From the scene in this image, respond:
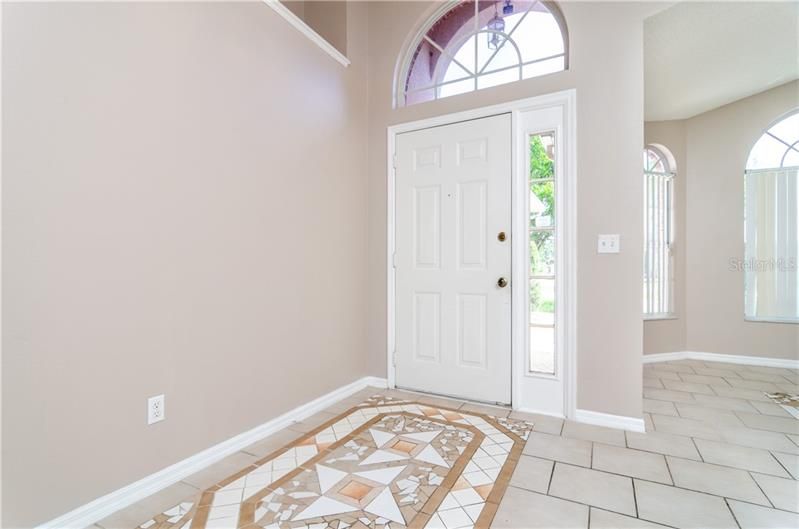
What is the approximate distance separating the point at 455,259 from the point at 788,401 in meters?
2.67

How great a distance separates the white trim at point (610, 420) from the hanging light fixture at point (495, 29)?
2.68m

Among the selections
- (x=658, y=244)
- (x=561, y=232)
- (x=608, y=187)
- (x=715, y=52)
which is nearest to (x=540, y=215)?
(x=561, y=232)

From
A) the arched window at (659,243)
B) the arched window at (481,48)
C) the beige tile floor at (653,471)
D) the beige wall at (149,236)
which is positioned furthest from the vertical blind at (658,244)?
the beige wall at (149,236)

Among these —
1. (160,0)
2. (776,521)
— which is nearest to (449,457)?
(776,521)

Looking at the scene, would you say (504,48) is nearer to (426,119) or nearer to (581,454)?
(426,119)

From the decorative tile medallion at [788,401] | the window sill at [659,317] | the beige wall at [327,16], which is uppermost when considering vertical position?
the beige wall at [327,16]

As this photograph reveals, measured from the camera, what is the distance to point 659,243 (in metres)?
4.03

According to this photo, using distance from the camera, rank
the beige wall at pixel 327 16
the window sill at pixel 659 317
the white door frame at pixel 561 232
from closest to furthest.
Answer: the white door frame at pixel 561 232 < the beige wall at pixel 327 16 < the window sill at pixel 659 317

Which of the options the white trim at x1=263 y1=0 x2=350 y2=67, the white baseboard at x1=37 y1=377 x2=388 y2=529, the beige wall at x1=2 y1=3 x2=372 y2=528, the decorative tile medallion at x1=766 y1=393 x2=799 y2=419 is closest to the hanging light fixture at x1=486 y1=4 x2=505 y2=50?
the white trim at x1=263 y1=0 x2=350 y2=67

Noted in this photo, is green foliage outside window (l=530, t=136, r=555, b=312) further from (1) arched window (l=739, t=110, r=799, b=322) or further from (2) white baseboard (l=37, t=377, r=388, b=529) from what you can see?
(1) arched window (l=739, t=110, r=799, b=322)

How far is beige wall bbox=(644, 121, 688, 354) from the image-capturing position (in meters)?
3.98

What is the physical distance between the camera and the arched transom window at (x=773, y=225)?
362cm

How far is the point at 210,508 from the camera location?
1547mm

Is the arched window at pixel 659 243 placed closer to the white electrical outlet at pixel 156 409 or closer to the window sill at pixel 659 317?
the window sill at pixel 659 317
